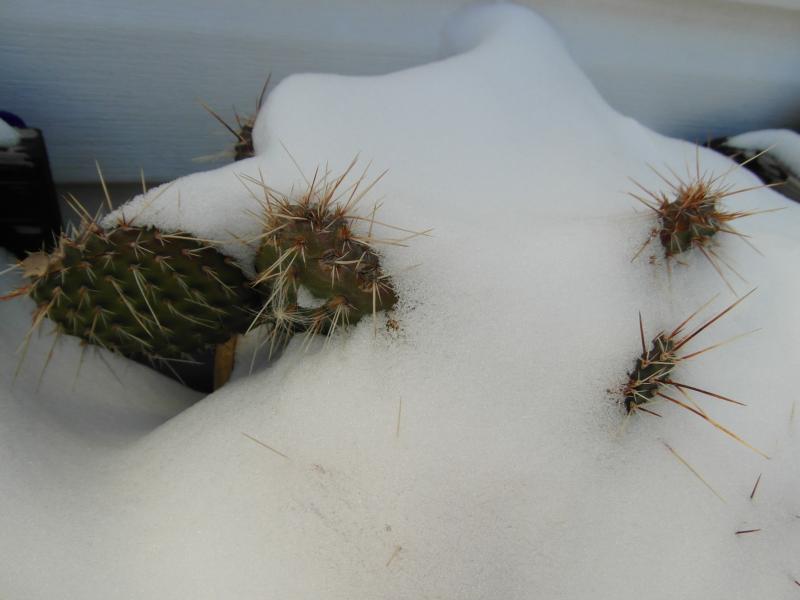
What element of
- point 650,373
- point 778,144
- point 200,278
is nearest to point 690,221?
point 650,373

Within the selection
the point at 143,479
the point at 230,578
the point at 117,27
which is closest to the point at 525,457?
the point at 230,578

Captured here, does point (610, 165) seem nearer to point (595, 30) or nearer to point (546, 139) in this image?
point (546, 139)

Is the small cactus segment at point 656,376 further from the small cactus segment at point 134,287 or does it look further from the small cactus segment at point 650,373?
the small cactus segment at point 134,287

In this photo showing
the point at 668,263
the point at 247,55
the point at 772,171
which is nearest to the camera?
the point at 668,263

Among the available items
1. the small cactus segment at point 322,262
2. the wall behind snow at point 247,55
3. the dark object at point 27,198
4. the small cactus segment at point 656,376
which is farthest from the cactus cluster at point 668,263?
the dark object at point 27,198

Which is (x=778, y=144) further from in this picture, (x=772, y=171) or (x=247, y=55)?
(x=247, y=55)

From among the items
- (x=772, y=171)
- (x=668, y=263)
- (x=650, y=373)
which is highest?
(x=772, y=171)

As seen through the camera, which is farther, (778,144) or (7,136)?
(778,144)
